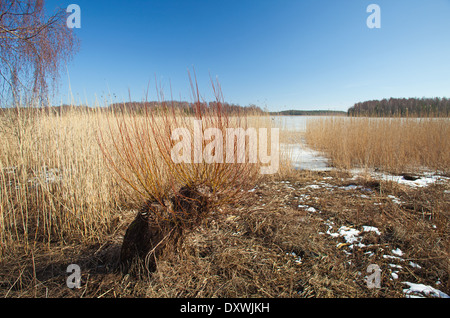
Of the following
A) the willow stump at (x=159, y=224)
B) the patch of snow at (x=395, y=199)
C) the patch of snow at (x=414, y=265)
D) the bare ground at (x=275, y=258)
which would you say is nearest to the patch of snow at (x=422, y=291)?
the bare ground at (x=275, y=258)

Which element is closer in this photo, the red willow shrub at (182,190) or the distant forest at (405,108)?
the red willow shrub at (182,190)

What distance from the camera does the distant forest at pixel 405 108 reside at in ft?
20.6

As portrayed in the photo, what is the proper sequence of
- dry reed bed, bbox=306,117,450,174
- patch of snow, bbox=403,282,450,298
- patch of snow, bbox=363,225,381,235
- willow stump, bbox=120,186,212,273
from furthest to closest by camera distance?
dry reed bed, bbox=306,117,450,174 → patch of snow, bbox=363,225,381,235 → willow stump, bbox=120,186,212,273 → patch of snow, bbox=403,282,450,298

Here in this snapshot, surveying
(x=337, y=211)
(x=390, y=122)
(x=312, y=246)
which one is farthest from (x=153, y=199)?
(x=390, y=122)

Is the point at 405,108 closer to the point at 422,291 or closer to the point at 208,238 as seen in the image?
the point at 422,291

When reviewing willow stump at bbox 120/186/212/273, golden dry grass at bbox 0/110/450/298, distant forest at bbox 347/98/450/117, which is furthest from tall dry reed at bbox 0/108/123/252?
distant forest at bbox 347/98/450/117

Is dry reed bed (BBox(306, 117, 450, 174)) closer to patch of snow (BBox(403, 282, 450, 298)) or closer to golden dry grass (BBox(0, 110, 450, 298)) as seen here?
golden dry grass (BBox(0, 110, 450, 298))

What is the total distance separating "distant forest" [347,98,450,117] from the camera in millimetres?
6277

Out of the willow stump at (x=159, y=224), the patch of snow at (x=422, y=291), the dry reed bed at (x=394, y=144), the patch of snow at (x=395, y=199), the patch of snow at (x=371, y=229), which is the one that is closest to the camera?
the patch of snow at (x=422, y=291)

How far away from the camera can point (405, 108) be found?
994 centimetres

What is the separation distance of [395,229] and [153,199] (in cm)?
227

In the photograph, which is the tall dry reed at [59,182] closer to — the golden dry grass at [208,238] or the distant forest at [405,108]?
the golden dry grass at [208,238]

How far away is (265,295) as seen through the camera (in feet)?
4.15
